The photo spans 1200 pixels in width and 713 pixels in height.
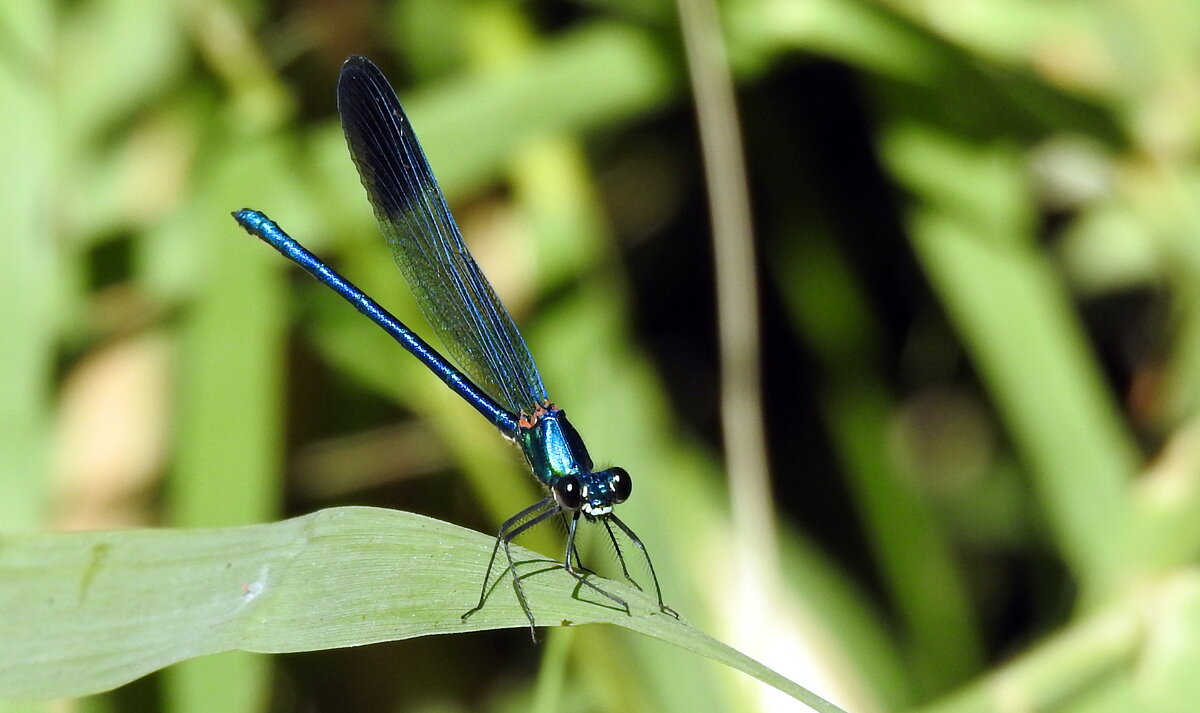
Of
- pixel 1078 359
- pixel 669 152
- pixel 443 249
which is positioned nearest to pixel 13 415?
pixel 443 249

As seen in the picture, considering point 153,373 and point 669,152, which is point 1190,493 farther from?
point 153,373

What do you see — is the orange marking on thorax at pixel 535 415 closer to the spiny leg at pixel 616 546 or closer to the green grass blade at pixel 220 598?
the spiny leg at pixel 616 546

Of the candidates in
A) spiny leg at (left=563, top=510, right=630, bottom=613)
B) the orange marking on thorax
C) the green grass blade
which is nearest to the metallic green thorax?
the orange marking on thorax

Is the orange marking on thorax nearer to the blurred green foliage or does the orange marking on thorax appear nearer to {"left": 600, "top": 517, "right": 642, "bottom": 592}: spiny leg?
the blurred green foliage

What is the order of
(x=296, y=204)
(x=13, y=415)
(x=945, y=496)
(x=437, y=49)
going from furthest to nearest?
(x=945, y=496)
(x=437, y=49)
(x=296, y=204)
(x=13, y=415)

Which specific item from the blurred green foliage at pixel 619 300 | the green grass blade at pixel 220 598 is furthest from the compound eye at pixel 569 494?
the green grass blade at pixel 220 598

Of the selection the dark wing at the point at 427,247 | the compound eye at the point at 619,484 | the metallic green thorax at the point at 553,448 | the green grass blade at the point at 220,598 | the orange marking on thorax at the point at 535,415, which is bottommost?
the green grass blade at the point at 220,598
